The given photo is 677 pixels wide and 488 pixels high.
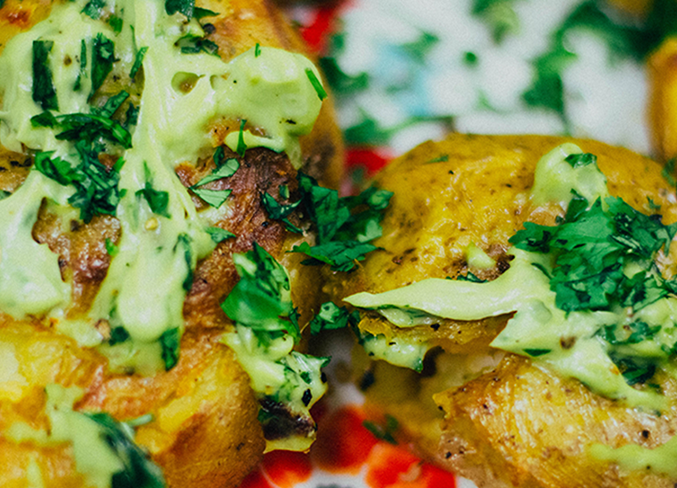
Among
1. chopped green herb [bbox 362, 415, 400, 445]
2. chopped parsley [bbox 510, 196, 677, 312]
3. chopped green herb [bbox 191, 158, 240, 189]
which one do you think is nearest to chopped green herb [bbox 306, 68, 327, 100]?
chopped green herb [bbox 191, 158, 240, 189]

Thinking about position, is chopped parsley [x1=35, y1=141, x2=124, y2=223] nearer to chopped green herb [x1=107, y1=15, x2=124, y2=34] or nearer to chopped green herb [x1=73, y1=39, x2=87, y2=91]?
chopped green herb [x1=73, y1=39, x2=87, y2=91]

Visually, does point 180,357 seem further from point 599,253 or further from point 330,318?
point 599,253

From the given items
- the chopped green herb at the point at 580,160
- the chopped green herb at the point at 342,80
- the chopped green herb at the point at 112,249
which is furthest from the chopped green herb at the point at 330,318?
the chopped green herb at the point at 342,80

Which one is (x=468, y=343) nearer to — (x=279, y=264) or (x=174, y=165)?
(x=279, y=264)

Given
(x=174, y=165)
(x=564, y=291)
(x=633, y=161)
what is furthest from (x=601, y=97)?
(x=174, y=165)

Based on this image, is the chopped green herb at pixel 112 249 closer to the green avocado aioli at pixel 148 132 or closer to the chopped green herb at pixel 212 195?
the green avocado aioli at pixel 148 132

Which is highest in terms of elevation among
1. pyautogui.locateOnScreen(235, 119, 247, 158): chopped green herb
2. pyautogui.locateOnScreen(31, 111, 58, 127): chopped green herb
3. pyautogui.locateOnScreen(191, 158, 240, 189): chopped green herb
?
pyautogui.locateOnScreen(31, 111, 58, 127): chopped green herb
